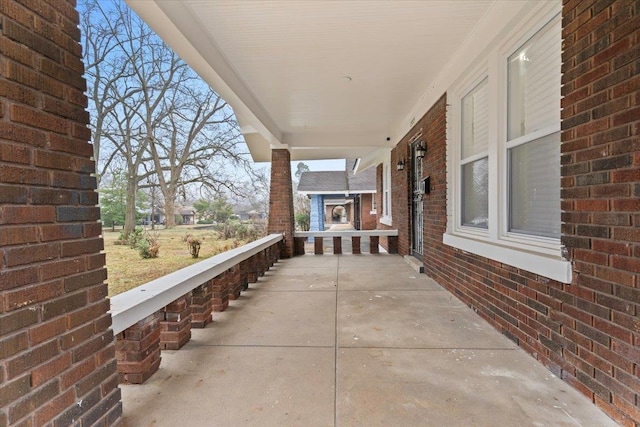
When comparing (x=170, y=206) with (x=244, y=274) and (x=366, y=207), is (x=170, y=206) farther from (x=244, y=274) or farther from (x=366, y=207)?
(x=366, y=207)

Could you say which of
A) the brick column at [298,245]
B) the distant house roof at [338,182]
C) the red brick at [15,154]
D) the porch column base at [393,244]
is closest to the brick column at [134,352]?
the red brick at [15,154]

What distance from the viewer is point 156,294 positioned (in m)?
2.17

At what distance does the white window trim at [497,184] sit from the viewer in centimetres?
233

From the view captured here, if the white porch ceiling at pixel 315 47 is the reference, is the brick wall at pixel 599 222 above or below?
below

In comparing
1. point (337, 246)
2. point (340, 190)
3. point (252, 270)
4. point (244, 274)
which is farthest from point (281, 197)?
point (340, 190)

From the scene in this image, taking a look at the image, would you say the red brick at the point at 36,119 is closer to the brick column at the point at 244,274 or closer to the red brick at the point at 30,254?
the red brick at the point at 30,254

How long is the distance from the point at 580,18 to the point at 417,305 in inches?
113

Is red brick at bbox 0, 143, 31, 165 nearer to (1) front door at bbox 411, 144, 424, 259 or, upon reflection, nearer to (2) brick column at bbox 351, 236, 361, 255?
(1) front door at bbox 411, 144, 424, 259

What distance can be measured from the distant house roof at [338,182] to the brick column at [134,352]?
512 inches

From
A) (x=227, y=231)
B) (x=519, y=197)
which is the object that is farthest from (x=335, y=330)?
(x=227, y=231)

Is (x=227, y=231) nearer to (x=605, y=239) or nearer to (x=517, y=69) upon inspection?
(x=517, y=69)

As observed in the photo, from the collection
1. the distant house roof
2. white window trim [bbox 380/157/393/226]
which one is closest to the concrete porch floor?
white window trim [bbox 380/157/393/226]

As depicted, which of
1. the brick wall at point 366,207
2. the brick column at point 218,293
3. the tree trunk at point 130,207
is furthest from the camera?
the brick wall at point 366,207

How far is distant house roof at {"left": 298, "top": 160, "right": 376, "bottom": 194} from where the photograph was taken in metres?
15.0
